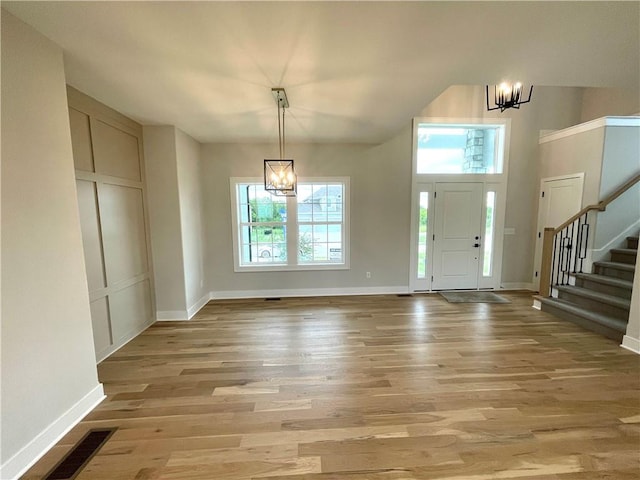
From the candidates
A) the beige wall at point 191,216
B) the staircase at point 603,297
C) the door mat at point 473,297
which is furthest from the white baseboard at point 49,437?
the staircase at point 603,297

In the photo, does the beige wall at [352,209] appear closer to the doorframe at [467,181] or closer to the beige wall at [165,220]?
the doorframe at [467,181]

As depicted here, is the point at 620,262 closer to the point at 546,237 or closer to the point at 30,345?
the point at 546,237

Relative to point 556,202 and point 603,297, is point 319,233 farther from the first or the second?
point 556,202

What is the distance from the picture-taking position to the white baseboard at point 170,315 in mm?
3701

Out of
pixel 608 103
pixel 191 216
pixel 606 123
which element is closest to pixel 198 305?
pixel 191 216

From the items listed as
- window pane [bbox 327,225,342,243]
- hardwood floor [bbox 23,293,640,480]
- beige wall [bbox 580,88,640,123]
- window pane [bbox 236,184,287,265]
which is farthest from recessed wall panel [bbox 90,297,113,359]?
beige wall [bbox 580,88,640,123]

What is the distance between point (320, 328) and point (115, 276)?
8.00 feet

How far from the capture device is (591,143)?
397 centimetres

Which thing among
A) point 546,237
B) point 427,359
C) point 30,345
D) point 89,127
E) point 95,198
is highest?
point 89,127

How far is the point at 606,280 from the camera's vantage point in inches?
136

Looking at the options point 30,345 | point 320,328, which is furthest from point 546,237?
point 30,345

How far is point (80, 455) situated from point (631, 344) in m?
4.94

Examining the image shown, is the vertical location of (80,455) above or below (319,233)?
below

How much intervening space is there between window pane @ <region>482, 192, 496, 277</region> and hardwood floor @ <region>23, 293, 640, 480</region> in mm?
1564
